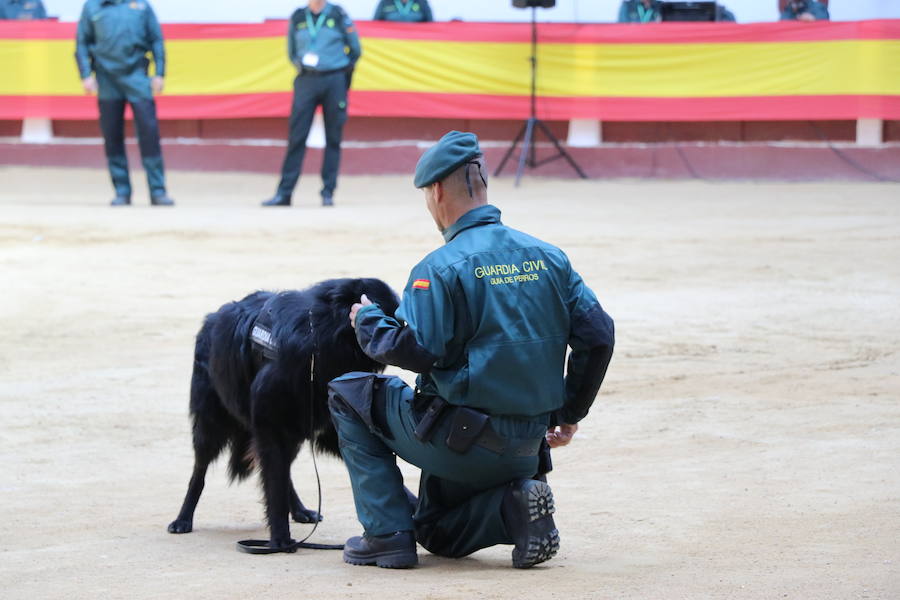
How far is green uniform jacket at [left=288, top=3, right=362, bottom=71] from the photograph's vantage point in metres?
13.6

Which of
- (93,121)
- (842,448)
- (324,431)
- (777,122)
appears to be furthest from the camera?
(93,121)

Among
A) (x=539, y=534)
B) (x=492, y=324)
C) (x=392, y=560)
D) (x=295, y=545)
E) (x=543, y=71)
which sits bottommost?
(x=295, y=545)

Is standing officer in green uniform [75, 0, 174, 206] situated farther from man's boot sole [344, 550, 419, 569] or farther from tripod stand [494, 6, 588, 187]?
man's boot sole [344, 550, 419, 569]

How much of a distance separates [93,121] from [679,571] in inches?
585

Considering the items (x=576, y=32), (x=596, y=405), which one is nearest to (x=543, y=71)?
(x=576, y=32)

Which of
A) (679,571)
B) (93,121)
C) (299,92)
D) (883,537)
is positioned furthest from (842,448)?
(93,121)

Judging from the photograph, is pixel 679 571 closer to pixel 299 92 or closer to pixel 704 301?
pixel 704 301

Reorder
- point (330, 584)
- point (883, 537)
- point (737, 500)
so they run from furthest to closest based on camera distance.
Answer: point (737, 500) < point (883, 537) < point (330, 584)

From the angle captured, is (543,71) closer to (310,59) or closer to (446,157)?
(310,59)

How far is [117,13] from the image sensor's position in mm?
13625

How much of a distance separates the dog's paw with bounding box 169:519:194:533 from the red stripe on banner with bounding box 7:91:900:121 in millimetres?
11695

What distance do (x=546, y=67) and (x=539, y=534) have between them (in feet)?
40.8

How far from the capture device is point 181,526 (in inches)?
185

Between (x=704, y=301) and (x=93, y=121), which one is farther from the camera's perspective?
(x=93, y=121)
